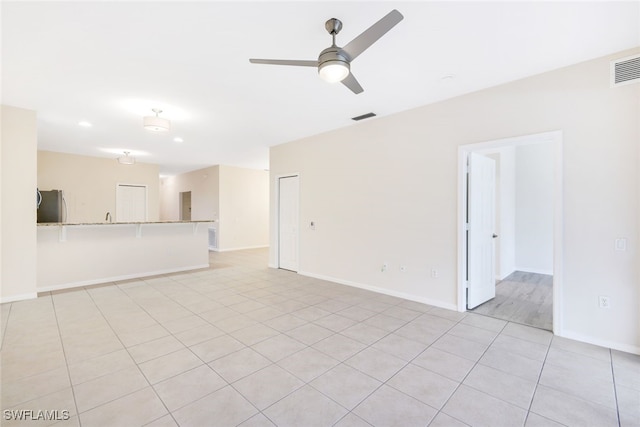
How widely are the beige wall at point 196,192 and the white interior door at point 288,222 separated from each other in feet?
12.1

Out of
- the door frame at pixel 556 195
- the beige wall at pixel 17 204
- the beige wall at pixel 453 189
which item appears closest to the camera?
the beige wall at pixel 453 189

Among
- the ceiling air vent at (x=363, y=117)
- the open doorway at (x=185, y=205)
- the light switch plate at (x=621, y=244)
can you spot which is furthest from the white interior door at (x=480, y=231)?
the open doorway at (x=185, y=205)

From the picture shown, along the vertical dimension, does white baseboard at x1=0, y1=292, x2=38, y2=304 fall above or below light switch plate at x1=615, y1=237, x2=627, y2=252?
below

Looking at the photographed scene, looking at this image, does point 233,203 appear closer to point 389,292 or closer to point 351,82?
point 389,292

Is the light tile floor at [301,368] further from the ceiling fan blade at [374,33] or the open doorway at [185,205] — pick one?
the open doorway at [185,205]

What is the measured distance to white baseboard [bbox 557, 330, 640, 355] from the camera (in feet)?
8.29

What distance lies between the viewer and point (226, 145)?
639cm

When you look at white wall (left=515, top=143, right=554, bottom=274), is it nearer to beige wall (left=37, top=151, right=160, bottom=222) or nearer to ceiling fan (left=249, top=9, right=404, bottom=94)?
ceiling fan (left=249, top=9, right=404, bottom=94)

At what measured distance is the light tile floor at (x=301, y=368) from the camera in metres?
1.80

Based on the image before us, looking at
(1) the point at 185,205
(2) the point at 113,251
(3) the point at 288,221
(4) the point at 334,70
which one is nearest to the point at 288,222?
(3) the point at 288,221

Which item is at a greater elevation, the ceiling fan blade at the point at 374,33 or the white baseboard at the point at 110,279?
the ceiling fan blade at the point at 374,33

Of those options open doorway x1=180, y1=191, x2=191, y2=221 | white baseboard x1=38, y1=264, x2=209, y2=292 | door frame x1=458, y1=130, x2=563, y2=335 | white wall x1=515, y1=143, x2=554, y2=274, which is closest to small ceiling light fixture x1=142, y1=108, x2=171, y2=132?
white baseboard x1=38, y1=264, x2=209, y2=292

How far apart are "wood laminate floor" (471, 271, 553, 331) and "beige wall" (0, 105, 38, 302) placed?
20.8 feet

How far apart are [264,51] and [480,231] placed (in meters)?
3.53
